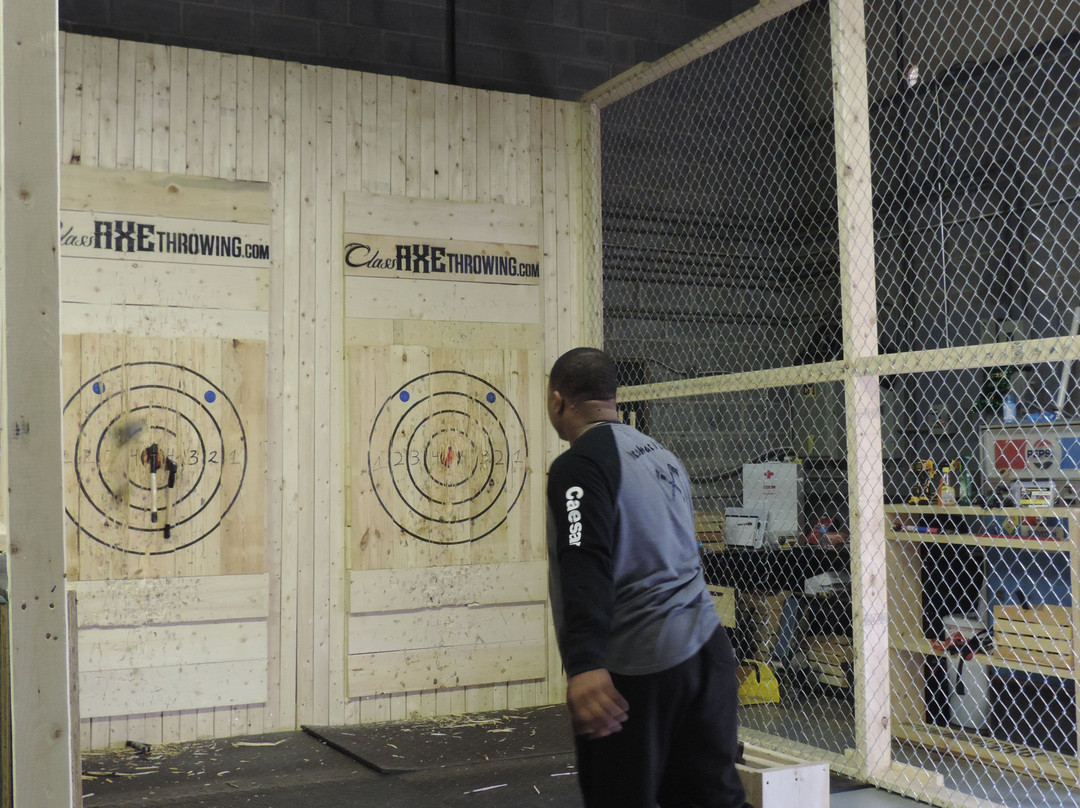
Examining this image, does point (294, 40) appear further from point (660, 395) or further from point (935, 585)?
point (935, 585)

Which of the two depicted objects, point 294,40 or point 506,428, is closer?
point 506,428

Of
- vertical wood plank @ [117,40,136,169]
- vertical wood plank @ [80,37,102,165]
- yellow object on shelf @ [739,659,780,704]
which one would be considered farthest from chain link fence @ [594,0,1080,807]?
vertical wood plank @ [80,37,102,165]

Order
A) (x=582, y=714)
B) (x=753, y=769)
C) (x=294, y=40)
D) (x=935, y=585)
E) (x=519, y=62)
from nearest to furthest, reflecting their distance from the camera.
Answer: (x=582, y=714), (x=753, y=769), (x=935, y=585), (x=294, y=40), (x=519, y=62)

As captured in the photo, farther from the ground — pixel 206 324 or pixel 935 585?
pixel 206 324

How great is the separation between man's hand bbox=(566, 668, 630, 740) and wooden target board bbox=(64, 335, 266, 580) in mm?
3955

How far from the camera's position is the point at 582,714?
259 centimetres

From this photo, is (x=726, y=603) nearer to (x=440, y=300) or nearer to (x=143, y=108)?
(x=440, y=300)

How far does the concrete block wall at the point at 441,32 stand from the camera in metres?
7.12

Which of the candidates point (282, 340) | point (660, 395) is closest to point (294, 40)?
point (282, 340)

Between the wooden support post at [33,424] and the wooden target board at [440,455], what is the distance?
13.0 ft

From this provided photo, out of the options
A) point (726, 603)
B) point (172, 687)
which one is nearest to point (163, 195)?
point (172, 687)

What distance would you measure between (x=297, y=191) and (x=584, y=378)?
393cm

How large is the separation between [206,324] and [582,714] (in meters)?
4.24

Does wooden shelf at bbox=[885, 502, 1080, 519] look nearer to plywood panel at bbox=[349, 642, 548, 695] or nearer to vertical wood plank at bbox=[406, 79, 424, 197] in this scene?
plywood panel at bbox=[349, 642, 548, 695]
